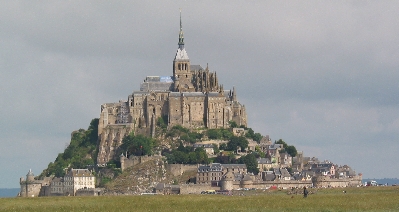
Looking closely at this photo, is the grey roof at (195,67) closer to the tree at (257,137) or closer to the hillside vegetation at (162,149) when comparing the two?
the hillside vegetation at (162,149)

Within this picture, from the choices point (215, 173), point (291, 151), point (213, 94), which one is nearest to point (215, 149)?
point (213, 94)

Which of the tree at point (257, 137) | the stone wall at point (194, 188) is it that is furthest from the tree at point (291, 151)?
the stone wall at point (194, 188)

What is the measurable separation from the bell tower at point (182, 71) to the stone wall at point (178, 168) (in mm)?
19739

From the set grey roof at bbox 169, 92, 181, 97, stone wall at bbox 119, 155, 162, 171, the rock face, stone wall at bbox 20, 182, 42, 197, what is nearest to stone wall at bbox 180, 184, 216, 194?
the rock face

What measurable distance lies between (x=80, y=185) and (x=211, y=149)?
78.8ft

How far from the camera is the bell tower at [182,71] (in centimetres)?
16112

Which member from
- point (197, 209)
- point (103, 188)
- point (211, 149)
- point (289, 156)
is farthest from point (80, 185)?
point (197, 209)

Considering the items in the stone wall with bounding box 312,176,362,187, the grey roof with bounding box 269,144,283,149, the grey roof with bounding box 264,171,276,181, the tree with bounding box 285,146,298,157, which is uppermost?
the grey roof with bounding box 269,144,283,149

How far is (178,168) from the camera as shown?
474ft

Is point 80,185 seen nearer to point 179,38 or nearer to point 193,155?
point 193,155

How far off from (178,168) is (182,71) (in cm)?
2576

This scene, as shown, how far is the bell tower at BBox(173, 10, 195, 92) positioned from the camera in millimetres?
161125

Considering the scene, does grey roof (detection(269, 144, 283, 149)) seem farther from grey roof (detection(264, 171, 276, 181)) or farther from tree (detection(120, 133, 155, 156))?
tree (detection(120, 133, 155, 156))

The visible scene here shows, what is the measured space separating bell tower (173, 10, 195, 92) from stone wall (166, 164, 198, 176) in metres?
19.7
